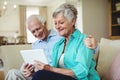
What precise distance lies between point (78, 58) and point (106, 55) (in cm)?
60

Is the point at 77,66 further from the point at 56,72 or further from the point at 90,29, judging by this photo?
the point at 90,29

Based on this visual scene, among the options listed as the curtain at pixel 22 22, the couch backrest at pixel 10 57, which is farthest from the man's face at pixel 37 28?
the curtain at pixel 22 22

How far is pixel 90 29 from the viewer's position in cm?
450

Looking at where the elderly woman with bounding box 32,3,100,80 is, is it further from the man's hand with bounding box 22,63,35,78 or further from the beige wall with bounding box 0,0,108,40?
the beige wall with bounding box 0,0,108,40

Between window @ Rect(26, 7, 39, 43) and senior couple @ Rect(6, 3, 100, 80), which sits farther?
window @ Rect(26, 7, 39, 43)

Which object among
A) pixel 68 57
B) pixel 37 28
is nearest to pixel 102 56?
pixel 68 57

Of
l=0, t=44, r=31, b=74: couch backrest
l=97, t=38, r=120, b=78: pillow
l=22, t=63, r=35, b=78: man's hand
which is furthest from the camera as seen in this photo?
l=0, t=44, r=31, b=74: couch backrest

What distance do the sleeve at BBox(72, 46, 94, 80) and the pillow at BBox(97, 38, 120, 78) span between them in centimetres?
52

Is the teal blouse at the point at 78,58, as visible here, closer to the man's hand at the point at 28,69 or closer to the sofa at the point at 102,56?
the man's hand at the point at 28,69

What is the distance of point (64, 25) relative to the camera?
155cm

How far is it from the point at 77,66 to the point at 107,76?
1.55 feet

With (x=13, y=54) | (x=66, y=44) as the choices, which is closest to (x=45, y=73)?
(x=66, y=44)

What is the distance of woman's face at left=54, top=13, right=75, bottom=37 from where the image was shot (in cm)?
155

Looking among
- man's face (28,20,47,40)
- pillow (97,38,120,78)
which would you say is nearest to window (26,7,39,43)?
man's face (28,20,47,40)
